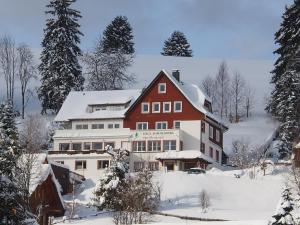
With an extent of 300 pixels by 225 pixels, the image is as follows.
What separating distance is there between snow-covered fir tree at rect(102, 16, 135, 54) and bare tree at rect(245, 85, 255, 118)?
1938cm

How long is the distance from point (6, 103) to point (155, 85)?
2784cm

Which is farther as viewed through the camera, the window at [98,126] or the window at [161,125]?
the window at [98,126]

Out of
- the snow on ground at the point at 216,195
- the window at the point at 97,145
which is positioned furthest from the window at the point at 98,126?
the snow on ground at the point at 216,195

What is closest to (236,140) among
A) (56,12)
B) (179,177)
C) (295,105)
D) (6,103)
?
(295,105)

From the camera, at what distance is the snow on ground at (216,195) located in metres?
47.9

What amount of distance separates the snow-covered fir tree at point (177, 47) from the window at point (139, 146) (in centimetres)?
6094

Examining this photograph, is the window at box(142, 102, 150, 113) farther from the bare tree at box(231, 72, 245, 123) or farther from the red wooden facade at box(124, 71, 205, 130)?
the bare tree at box(231, 72, 245, 123)

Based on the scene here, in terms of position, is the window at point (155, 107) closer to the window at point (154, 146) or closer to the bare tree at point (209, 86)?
the window at point (154, 146)

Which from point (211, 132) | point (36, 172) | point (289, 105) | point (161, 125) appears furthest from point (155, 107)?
point (36, 172)

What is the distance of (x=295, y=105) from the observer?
7488cm

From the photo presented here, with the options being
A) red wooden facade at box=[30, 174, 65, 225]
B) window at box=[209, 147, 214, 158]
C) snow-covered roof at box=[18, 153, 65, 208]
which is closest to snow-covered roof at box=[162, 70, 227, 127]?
window at box=[209, 147, 214, 158]

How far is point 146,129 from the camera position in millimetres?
Result: 76250

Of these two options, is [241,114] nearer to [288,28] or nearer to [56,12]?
[56,12]

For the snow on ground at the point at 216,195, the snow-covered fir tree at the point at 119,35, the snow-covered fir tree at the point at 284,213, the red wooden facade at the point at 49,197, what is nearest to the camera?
the snow-covered fir tree at the point at 284,213
